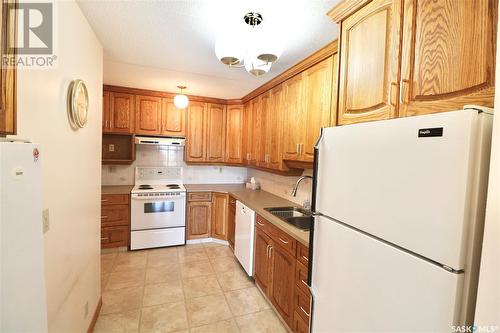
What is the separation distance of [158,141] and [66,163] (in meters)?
2.36

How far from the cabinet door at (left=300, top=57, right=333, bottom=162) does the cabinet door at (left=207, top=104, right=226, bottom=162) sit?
6.80ft

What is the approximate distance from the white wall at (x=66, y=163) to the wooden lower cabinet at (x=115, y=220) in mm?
1499

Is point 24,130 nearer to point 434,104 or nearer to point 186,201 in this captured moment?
point 434,104

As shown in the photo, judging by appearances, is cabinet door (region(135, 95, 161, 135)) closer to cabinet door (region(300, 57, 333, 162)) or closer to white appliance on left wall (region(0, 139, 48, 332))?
cabinet door (region(300, 57, 333, 162))

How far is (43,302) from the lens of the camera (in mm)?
651

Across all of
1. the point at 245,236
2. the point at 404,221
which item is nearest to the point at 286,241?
the point at 245,236

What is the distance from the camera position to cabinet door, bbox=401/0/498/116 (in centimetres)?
80

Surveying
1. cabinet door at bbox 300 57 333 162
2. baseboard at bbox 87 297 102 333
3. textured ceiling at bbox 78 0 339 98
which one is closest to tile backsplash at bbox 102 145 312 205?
cabinet door at bbox 300 57 333 162

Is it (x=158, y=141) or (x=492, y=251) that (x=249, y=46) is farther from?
(x=158, y=141)

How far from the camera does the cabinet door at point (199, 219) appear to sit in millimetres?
3744

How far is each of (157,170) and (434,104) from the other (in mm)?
3928

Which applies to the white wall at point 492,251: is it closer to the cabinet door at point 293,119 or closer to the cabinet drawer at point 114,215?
the cabinet door at point 293,119

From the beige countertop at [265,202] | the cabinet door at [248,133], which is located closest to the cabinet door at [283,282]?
the beige countertop at [265,202]

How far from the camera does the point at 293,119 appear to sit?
246 centimetres
